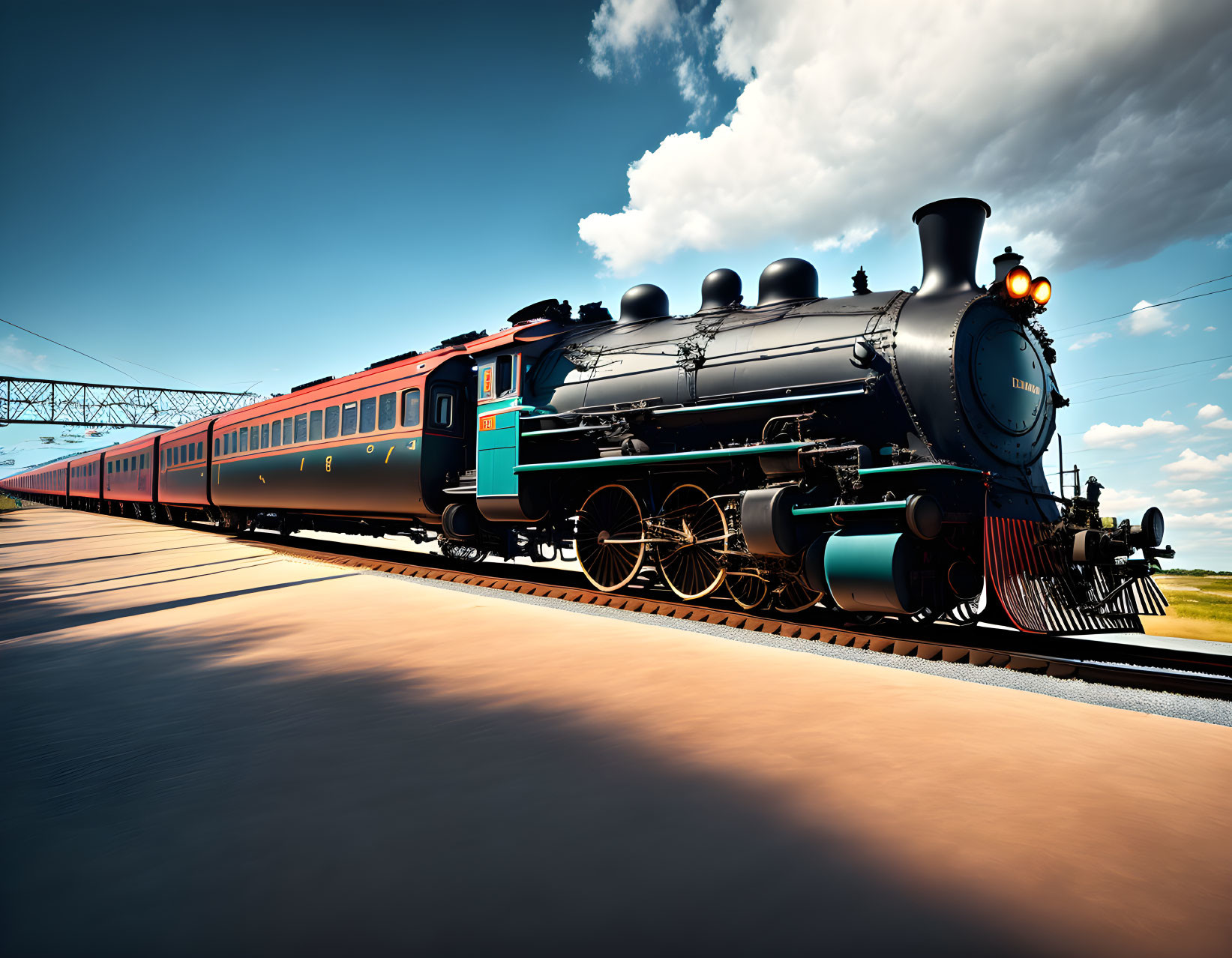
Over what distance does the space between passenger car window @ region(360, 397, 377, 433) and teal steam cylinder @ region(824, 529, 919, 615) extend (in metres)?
7.70

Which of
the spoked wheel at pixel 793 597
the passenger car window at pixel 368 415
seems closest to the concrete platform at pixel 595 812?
the spoked wheel at pixel 793 597

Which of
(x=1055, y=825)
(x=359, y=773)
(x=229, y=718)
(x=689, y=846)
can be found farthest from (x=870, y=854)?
(x=229, y=718)

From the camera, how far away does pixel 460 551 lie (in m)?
10.2

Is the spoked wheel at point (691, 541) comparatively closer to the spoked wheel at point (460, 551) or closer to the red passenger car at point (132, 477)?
the spoked wheel at point (460, 551)

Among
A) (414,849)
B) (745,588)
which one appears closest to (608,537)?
(745,588)

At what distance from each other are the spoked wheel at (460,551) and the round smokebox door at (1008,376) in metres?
6.94

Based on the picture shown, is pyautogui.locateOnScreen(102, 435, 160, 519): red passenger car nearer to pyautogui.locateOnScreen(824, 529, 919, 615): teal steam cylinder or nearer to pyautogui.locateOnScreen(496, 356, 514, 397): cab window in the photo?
pyautogui.locateOnScreen(496, 356, 514, 397): cab window

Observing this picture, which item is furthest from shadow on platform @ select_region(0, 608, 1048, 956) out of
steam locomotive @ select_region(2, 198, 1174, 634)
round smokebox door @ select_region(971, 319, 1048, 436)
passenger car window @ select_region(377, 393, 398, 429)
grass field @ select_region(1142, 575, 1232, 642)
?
passenger car window @ select_region(377, 393, 398, 429)

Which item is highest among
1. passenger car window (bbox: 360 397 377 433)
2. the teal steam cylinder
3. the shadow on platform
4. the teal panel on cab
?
passenger car window (bbox: 360 397 377 433)

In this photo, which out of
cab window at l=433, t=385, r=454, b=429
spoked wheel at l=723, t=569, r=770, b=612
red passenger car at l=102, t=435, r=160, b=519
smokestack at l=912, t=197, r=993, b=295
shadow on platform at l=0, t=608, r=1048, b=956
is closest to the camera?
shadow on platform at l=0, t=608, r=1048, b=956

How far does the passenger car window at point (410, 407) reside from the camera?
9460 millimetres

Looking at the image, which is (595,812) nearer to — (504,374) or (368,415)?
(504,374)

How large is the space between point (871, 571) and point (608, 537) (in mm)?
3305

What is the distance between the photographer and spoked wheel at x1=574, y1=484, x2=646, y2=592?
24.8 ft
